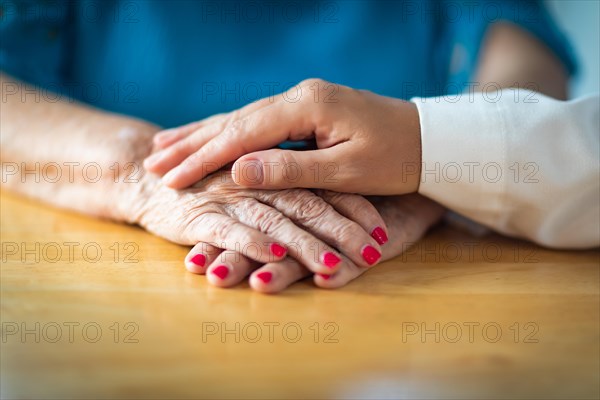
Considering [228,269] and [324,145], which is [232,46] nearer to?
[324,145]

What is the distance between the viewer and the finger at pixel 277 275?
0.56 meters

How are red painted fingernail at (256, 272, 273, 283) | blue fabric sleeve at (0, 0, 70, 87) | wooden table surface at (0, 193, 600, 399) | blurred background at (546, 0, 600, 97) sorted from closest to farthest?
1. wooden table surface at (0, 193, 600, 399)
2. red painted fingernail at (256, 272, 273, 283)
3. blue fabric sleeve at (0, 0, 70, 87)
4. blurred background at (546, 0, 600, 97)

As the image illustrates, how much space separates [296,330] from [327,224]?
0.49 ft

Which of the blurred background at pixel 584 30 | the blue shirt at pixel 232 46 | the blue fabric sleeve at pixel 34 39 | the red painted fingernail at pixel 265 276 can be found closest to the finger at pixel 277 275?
the red painted fingernail at pixel 265 276

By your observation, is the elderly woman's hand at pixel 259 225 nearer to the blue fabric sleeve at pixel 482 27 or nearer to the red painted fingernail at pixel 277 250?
the red painted fingernail at pixel 277 250

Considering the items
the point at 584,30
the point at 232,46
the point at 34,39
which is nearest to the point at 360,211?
the point at 232,46

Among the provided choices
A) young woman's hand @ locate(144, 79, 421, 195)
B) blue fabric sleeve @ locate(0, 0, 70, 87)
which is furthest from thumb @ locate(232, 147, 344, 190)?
blue fabric sleeve @ locate(0, 0, 70, 87)

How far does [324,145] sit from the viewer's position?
0.66m

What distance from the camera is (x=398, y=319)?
52cm

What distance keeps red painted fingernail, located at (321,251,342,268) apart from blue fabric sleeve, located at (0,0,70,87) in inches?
23.7

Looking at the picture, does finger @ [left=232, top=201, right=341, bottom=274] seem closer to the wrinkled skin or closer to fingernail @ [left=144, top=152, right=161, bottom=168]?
the wrinkled skin

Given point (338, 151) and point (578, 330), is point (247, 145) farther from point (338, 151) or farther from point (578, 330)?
point (578, 330)

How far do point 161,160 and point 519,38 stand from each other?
602 mm

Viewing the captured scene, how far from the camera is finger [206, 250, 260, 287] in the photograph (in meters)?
0.57
